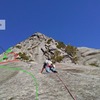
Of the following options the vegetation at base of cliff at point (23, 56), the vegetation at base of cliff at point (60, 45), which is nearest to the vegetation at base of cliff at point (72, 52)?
the vegetation at base of cliff at point (60, 45)

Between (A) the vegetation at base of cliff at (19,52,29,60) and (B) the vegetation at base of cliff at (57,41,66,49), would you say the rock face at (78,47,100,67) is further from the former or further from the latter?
(A) the vegetation at base of cliff at (19,52,29,60)

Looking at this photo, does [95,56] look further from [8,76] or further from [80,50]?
[8,76]

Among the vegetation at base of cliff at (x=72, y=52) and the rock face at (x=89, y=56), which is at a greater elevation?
the vegetation at base of cliff at (x=72, y=52)

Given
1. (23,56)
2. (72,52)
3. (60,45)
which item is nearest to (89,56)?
(72,52)

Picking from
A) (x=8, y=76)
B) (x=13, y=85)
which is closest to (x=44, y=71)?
Answer: (x=8, y=76)

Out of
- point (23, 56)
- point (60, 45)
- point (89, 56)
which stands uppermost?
point (60, 45)

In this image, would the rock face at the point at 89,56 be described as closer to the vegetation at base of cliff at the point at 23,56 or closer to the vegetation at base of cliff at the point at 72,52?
the vegetation at base of cliff at the point at 72,52

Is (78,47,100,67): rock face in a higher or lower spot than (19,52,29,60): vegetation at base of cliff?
lower

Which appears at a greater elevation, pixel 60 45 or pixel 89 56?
pixel 60 45

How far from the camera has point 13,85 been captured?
27.9 metres

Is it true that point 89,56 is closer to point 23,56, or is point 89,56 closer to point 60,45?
point 60,45

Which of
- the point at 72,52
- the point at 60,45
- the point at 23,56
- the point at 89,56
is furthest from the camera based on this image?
the point at 60,45

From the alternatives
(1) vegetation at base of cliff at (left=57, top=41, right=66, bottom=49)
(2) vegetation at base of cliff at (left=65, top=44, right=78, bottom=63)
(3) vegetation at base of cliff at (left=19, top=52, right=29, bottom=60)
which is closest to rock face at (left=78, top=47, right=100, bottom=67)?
(2) vegetation at base of cliff at (left=65, top=44, right=78, bottom=63)

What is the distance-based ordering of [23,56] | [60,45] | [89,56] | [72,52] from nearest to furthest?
[89,56]
[23,56]
[72,52]
[60,45]
